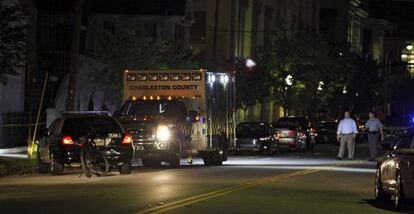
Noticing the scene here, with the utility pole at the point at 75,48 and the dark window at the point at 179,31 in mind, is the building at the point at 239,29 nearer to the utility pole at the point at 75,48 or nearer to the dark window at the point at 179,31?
the dark window at the point at 179,31

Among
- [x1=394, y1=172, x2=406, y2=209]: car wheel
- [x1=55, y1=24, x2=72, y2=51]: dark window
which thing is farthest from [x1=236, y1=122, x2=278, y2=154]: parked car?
[x1=394, y1=172, x2=406, y2=209]: car wheel

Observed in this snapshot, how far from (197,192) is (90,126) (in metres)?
6.32

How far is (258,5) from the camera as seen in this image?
219 ft

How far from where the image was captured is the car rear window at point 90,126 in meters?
21.7

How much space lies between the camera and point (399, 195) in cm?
1440

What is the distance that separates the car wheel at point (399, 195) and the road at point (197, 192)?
0.77 feet

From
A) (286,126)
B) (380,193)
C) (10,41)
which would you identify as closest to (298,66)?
(286,126)

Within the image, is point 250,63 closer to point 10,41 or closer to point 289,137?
point 289,137

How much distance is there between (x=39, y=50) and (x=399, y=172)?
32370mm

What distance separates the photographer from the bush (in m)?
23.1

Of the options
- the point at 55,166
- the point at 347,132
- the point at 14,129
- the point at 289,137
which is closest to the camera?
the point at 55,166

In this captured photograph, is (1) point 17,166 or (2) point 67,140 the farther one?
(1) point 17,166

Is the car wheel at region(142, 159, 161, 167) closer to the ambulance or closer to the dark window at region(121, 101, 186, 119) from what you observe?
the ambulance

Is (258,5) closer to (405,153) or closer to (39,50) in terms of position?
(39,50)
